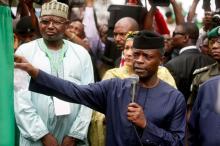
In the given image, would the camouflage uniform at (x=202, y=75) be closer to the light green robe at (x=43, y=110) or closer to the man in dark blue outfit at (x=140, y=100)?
the light green robe at (x=43, y=110)

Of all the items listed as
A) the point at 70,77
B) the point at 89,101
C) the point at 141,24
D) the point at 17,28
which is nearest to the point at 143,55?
the point at 89,101

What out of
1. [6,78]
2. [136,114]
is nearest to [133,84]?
[136,114]

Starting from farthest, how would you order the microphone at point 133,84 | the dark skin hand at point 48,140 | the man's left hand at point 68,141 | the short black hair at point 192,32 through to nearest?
the short black hair at point 192,32 < the man's left hand at point 68,141 < the dark skin hand at point 48,140 < the microphone at point 133,84

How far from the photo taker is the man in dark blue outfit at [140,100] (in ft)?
16.6

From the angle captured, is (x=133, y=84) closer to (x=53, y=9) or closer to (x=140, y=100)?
(x=140, y=100)

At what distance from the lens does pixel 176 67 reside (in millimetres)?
7660

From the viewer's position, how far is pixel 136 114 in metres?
4.88

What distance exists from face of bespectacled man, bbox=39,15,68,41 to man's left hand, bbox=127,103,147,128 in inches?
78.2

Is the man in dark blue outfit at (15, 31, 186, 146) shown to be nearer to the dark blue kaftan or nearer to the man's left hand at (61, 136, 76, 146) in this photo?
the dark blue kaftan

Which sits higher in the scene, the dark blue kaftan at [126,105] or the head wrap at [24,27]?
the head wrap at [24,27]

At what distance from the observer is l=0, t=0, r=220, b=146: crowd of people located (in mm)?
5168

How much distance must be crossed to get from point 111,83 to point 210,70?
204cm

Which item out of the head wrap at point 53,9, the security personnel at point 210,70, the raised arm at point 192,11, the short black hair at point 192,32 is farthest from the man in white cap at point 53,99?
the raised arm at point 192,11

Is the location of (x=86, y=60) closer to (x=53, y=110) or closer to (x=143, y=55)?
(x=53, y=110)
